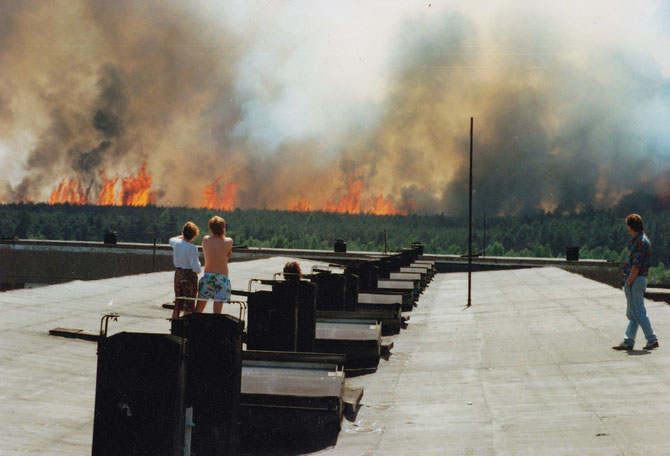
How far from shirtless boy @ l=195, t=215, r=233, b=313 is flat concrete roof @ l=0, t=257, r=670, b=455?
1.87m

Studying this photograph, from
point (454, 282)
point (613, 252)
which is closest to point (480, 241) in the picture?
point (613, 252)

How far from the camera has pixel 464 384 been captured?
10.6 metres

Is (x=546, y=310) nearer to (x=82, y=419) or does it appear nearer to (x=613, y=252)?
(x=82, y=419)

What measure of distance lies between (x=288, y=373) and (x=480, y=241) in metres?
167

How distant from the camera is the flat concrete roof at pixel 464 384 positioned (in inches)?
301

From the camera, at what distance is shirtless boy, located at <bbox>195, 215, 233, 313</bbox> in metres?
11.6

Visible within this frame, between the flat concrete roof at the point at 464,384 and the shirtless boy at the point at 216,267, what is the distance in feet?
6.13

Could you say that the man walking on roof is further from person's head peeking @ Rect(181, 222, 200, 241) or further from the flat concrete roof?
person's head peeking @ Rect(181, 222, 200, 241)

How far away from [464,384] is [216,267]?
151 inches

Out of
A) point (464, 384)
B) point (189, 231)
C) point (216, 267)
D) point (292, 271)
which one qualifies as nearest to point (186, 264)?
point (189, 231)

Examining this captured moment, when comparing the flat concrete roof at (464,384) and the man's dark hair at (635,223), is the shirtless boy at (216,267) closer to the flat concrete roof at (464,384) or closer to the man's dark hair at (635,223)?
the flat concrete roof at (464,384)

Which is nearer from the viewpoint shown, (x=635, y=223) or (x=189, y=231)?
(x=635, y=223)

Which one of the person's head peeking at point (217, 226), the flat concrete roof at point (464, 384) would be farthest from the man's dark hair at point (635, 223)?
the person's head peeking at point (217, 226)

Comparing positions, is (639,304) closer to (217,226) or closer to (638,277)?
(638,277)
